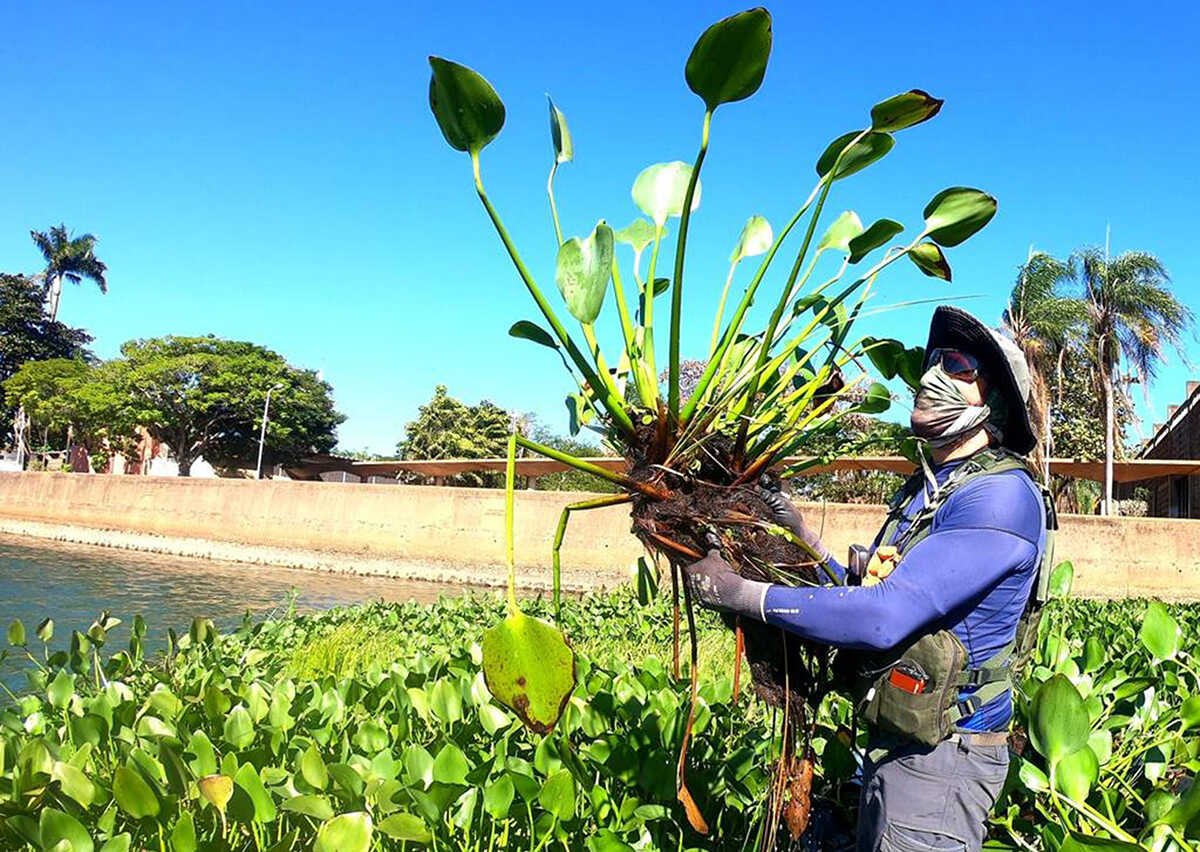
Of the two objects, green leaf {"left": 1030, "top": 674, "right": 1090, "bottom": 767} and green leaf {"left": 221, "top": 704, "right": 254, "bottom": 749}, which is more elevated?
green leaf {"left": 1030, "top": 674, "right": 1090, "bottom": 767}

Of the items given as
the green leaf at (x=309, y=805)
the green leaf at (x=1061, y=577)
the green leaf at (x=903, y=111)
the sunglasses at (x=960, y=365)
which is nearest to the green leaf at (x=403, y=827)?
the green leaf at (x=309, y=805)

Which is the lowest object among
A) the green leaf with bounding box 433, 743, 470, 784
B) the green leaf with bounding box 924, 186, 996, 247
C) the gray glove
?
the green leaf with bounding box 433, 743, 470, 784

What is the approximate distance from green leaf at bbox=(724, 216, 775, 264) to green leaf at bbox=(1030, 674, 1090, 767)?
4.34 ft

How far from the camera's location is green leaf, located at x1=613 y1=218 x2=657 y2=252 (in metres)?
2.44

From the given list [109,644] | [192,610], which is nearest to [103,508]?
[192,610]

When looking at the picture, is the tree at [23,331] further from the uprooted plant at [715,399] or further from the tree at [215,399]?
the uprooted plant at [715,399]

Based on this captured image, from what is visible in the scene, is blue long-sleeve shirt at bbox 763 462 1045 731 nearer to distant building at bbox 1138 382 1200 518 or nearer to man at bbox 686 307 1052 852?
man at bbox 686 307 1052 852

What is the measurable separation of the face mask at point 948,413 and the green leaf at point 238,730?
1938 millimetres

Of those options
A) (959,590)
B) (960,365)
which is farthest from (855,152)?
(959,590)

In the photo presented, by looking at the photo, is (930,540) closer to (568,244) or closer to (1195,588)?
(568,244)

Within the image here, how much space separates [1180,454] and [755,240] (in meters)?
30.9

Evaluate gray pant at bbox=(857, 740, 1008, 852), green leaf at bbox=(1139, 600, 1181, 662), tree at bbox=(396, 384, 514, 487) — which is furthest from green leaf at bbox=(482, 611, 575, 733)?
tree at bbox=(396, 384, 514, 487)

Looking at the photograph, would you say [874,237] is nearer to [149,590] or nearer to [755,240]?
[755,240]

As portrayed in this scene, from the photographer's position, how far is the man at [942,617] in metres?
1.65
